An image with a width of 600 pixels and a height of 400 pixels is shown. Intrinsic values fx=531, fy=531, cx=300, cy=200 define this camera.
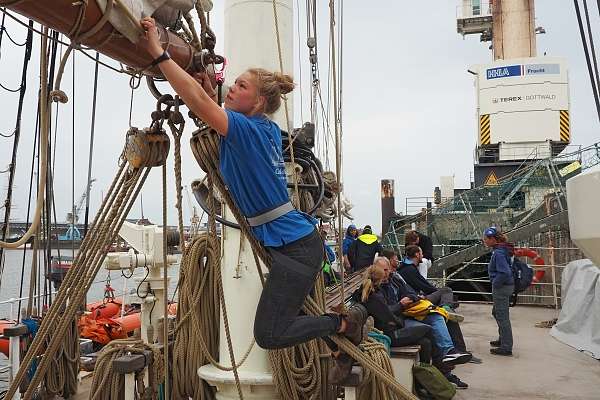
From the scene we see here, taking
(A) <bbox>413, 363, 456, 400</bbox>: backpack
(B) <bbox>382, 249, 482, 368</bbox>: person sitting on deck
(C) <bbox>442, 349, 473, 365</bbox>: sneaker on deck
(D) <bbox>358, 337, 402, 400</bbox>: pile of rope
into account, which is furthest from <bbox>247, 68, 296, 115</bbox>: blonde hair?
(C) <bbox>442, 349, 473, 365</bbox>: sneaker on deck

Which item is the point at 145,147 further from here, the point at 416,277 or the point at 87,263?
the point at 416,277

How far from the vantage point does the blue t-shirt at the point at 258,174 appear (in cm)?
211

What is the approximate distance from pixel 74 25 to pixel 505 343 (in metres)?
5.17

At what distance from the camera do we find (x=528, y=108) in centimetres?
1705

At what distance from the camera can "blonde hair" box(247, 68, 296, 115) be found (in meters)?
2.13

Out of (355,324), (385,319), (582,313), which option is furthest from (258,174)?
(582,313)

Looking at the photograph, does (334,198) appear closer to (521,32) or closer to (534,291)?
(534,291)

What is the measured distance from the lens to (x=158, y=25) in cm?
219

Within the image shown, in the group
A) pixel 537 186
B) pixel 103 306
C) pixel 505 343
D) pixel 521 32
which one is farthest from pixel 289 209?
pixel 521 32

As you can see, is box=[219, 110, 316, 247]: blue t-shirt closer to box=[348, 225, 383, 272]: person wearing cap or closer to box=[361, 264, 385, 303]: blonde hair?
box=[361, 264, 385, 303]: blonde hair

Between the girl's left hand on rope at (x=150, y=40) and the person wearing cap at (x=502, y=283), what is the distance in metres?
4.39

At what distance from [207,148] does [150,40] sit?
53cm

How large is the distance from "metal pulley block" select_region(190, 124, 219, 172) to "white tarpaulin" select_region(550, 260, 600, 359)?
4.87 m

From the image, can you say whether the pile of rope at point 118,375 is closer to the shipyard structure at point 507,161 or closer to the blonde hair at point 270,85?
the blonde hair at point 270,85
